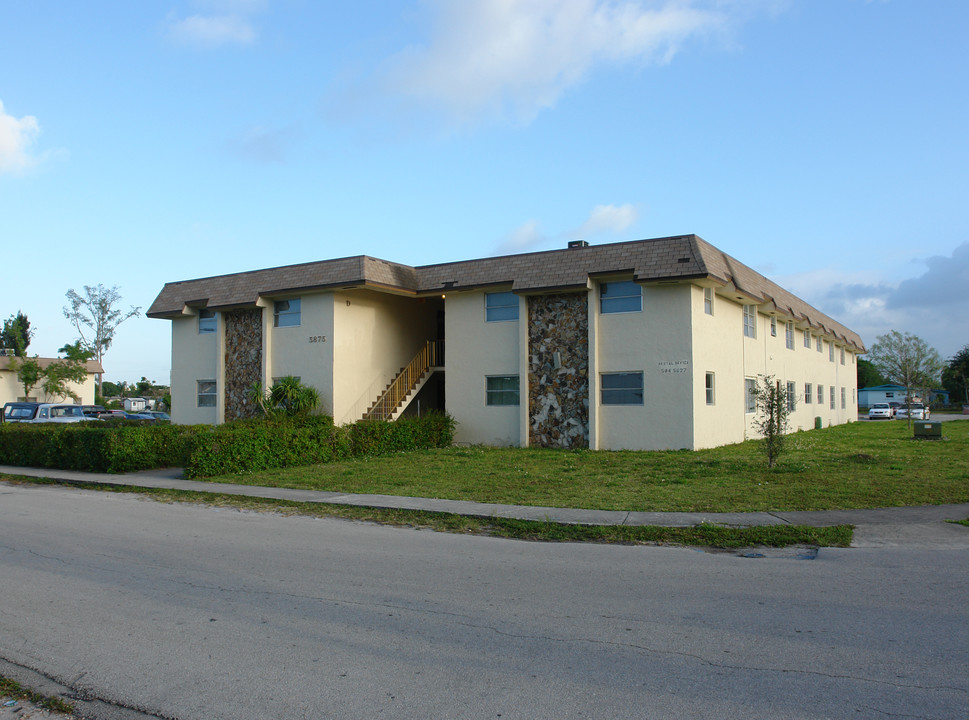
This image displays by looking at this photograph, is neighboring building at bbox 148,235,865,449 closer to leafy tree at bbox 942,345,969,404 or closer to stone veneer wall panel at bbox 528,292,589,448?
stone veneer wall panel at bbox 528,292,589,448

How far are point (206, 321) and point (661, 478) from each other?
A: 812 inches

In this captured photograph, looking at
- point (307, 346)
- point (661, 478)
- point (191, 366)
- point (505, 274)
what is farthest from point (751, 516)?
point (191, 366)

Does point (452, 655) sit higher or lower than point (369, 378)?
lower

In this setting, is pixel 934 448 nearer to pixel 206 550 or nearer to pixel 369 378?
pixel 369 378

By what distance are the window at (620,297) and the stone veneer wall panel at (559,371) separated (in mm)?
584

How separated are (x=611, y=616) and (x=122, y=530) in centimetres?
808

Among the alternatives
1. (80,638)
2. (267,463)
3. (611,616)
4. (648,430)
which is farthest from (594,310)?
(80,638)

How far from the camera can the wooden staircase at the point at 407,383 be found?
25.6 metres

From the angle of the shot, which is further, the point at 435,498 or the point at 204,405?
the point at 204,405

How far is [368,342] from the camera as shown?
26359mm

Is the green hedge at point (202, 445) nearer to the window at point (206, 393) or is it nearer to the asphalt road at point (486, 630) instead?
the window at point (206, 393)

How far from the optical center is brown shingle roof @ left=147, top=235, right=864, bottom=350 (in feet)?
70.2

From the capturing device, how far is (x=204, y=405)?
28.9 m

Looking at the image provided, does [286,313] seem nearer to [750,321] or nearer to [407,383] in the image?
[407,383]
